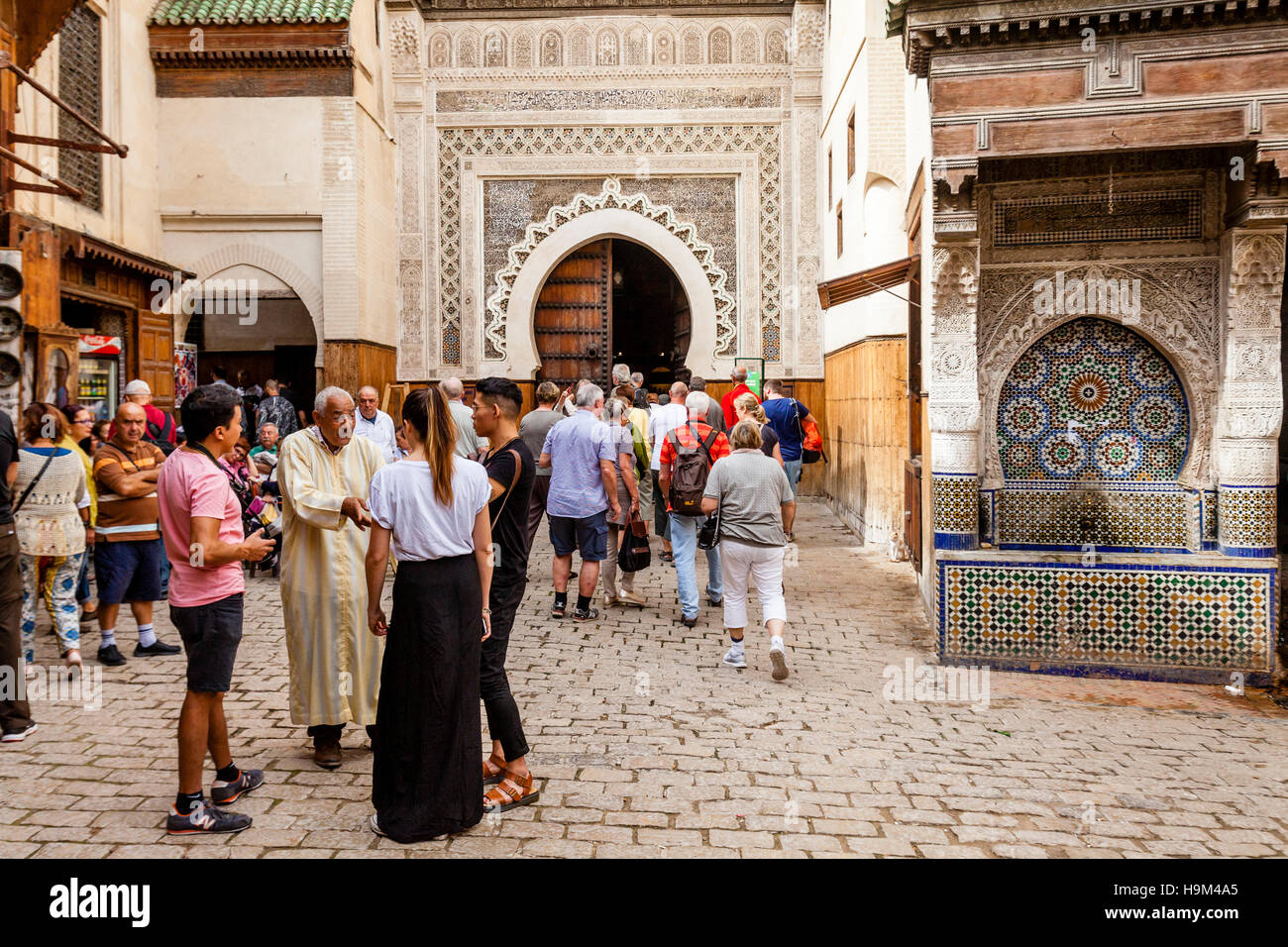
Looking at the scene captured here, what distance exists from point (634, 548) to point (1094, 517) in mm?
2986

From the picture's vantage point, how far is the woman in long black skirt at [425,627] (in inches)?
127

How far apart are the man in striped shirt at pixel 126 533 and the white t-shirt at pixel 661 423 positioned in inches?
163

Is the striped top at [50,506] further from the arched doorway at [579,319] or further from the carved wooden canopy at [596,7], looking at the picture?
the carved wooden canopy at [596,7]

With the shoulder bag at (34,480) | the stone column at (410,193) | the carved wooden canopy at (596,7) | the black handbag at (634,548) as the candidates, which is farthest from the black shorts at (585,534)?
the carved wooden canopy at (596,7)

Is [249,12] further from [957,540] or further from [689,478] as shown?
[957,540]

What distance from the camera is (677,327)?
1429 centimetres

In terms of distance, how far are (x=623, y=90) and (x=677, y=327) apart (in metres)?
3.33

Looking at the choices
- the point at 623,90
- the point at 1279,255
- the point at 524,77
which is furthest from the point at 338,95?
the point at 1279,255

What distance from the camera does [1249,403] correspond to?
5621mm

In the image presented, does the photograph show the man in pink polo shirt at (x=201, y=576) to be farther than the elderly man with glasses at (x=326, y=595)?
No

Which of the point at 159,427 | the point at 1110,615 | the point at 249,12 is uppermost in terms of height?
the point at 249,12

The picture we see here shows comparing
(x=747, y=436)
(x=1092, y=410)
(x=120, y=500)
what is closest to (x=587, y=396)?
(x=747, y=436)

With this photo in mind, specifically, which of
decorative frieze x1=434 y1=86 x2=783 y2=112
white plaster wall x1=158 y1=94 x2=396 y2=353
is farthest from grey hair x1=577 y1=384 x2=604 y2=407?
decorative frieze x1=434 y1=86 x2=783 y2=112

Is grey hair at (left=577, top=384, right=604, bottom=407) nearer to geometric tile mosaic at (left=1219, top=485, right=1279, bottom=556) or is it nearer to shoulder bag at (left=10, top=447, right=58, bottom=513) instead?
shoulder bag at (left=10, top=447, right=58, bottom=513)
